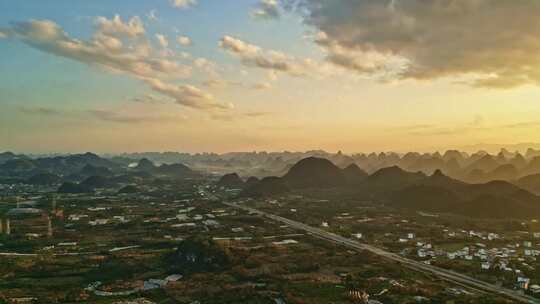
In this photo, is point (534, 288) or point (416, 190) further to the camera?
point (416, 190)

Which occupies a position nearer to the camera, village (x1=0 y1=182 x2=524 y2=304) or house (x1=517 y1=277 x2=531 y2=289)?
village (x1=0 y1=182 x2=524 y2=304)

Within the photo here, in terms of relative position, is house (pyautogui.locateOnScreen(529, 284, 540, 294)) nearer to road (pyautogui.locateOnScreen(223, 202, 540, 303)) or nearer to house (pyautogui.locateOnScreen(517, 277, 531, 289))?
house (pyautogui.locateOnScreen(517, 277, 531, 289))

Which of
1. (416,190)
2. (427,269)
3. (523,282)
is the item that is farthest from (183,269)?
(416,190)

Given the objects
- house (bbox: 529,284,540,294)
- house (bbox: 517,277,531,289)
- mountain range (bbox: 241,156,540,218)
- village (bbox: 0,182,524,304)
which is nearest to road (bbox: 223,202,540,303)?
house (bbox: 529,284,540,294)

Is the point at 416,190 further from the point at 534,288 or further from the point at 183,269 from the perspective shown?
the point at 183,269

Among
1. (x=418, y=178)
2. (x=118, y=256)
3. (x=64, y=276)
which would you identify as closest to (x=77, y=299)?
(x=64, y=276)

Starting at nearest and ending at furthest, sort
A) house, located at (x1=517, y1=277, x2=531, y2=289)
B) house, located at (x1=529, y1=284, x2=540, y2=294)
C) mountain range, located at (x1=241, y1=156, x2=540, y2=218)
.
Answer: house, located at (x1=529, y1=284, x2=540, y2=294) < house, located at (x1=517, y1=277, x2=531, y2=289) < mountain range, located at (x1=241, y1=156, x2=540, y2=218)

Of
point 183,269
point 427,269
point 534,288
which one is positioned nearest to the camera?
point 534,288

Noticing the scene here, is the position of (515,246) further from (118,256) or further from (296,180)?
(296,180)

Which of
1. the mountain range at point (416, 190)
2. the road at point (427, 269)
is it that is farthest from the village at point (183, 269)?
the mountain range at point (416, 190)

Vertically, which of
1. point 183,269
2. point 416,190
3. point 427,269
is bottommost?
point 183,269

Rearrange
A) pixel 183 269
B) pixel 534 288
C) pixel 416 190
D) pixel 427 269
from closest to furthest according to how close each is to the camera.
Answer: pixel 534 288
pixel 427 269
pixel 183 269
pixel 416 190
